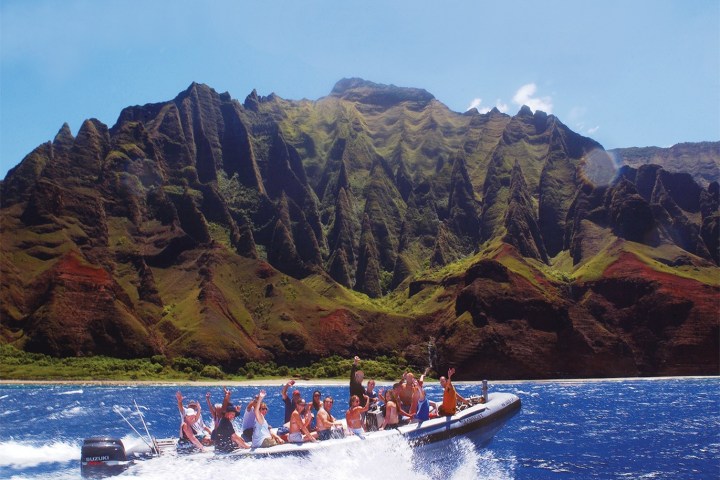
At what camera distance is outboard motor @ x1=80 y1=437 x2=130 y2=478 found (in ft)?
53.0

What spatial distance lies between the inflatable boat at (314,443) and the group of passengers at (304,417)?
0.29 metres

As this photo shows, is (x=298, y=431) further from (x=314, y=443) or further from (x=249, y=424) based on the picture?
(x=249, y=424)

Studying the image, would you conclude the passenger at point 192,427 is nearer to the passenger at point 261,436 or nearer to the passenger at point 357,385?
the passenger at point 261,436

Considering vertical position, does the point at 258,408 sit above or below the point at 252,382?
above

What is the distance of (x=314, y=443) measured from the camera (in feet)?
57.1

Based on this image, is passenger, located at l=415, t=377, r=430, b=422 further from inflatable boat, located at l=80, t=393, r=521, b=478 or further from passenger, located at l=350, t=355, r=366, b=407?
passenger, located at l=350, t=355, r=366, b=407

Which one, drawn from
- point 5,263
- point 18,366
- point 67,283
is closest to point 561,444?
point 18,366

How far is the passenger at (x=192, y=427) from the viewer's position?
18266 mm

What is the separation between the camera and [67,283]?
118312 mm

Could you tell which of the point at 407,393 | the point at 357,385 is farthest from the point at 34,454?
the point at 407,393

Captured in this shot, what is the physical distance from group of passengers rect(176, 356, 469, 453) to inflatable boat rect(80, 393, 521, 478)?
0.29 m

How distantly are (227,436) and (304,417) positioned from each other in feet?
7.83

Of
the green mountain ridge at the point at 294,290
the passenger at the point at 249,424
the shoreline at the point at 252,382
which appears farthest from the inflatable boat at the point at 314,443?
the green mountain ridge at the point at 294,290

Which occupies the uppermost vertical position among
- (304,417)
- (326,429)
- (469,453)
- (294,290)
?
(294,290)
